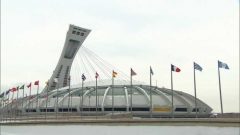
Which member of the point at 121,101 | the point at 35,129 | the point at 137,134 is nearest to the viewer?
the point at 137,134

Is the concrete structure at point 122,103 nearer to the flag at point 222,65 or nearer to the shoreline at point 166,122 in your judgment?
the shoreline at point 166,122

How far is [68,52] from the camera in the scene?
346 feet

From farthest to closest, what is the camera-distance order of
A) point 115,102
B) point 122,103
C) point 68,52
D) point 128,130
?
point 68,52, point 115,102, point 122,103, point 128,130

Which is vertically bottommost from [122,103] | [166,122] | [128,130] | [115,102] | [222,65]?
[128,130]

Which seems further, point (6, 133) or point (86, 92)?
point (86, 92)

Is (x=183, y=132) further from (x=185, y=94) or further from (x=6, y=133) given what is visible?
(x=185, y=94)

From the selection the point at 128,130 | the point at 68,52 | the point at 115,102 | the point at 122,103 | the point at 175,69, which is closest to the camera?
the point at 128,130

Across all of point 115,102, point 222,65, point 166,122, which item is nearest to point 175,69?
point 222,65

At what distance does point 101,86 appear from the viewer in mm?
75500

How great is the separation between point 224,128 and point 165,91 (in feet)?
153

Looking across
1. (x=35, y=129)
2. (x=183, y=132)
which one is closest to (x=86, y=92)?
(x=35, y=129)

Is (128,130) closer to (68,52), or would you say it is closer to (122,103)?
(122,103)

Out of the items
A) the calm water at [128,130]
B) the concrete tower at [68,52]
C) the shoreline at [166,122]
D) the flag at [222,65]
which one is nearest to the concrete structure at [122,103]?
the calm water at [128,130]

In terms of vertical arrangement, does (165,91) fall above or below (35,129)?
above
